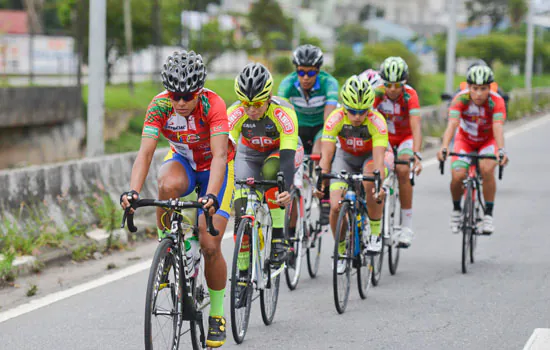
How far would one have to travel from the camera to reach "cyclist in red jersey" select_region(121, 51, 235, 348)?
6.00m

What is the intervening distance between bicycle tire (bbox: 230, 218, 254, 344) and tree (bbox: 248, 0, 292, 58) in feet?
206

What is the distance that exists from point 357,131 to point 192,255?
9.66ft

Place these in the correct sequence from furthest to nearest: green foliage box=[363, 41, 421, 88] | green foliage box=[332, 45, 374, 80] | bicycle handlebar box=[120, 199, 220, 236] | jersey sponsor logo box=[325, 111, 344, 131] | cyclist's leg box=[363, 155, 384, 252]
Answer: green foliage box=[363, 41, 421, 88]
green foliage box=[332, 45, 374, 80]
cyclist's leg box=[363, 155, 384, 252]
jersey sponsor logo box=[325, 111, 344, 131]
bicycle handlebar box=[120, 199, 220, 236]

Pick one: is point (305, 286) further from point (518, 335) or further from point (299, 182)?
point (518, 335)

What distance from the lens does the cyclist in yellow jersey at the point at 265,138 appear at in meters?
7.55

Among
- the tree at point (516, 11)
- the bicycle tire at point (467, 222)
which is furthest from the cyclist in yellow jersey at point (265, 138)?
the tree at point (516, 11)

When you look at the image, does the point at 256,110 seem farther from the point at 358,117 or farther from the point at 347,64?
the point at 347,64

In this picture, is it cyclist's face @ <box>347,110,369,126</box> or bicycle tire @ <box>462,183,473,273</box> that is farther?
bicycle tire @ <box>462,183,473,273</box>

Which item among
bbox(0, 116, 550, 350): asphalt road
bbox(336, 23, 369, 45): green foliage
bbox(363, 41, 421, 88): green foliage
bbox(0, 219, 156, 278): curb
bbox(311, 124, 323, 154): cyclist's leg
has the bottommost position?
bbox(0, 116, 550, 350): asphalt road

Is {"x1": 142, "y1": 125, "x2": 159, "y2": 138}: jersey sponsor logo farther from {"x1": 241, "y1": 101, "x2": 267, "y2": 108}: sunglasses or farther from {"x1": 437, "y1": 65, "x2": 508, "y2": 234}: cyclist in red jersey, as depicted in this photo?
{"x1": 437, "y1": 65, "x2": 508, "y2": 234}: cyclist in red jersey

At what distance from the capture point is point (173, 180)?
6.34 meters

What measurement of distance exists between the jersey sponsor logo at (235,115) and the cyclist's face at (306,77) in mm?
2196

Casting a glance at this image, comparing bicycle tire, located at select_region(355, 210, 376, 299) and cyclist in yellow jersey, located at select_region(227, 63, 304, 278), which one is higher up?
cyclist in yellow jersey, located at select_region(227, 63, 304, 278)

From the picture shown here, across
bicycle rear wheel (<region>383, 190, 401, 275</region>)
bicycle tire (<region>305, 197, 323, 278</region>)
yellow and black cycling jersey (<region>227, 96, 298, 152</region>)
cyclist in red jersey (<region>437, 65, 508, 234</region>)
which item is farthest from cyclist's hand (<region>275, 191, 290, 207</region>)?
cyclist in red jersey (<region>437, 65, 508, 234</region>)
